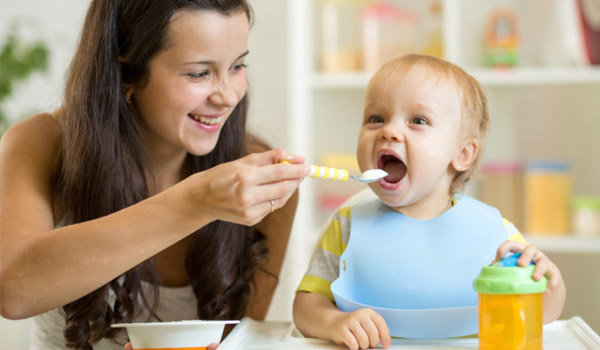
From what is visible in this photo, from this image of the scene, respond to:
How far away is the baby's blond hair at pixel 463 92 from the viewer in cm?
122

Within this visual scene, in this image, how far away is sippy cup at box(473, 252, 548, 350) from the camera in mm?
936

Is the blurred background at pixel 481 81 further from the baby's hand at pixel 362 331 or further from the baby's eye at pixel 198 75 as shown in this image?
the baby's hand at pixel 362 331

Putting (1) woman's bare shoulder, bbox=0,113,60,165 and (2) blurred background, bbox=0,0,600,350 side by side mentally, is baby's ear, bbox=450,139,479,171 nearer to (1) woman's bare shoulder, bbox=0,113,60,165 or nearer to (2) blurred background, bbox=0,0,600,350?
(1) woman's bare shoulder, bbox=0,113,60,165

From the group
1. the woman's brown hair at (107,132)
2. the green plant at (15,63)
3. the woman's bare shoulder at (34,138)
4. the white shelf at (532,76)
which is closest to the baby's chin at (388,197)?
the woman's brown hair at (107,132)

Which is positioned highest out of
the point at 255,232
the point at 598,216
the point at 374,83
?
the point at 374,83

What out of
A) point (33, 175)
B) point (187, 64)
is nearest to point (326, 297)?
point (187, 64)

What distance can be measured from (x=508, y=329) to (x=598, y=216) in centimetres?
179

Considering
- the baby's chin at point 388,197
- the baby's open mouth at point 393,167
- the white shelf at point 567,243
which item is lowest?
the white shelf at point 567,243

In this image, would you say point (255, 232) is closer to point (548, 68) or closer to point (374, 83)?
point (374, 83)

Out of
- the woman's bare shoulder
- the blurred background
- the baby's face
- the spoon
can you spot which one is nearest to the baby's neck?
the baby's face

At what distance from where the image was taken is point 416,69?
1213mm

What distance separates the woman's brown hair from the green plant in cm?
124

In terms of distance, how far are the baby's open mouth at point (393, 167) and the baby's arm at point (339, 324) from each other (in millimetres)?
227

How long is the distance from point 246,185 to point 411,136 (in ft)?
1.01
